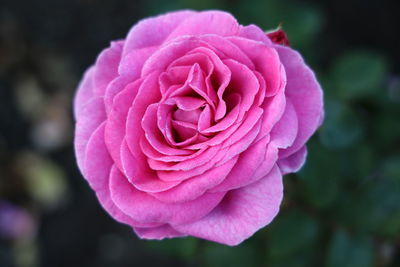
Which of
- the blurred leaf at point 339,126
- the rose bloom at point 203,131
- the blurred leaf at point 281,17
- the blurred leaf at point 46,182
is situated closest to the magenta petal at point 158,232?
the rose bloom at point 203,131

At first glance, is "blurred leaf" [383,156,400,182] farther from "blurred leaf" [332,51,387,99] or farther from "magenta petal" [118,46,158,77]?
"magenta petal" [118,46,158,77]

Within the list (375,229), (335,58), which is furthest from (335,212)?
(335,58)

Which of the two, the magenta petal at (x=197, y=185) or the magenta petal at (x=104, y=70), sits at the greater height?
the magenta petal at (x=104, y=70)

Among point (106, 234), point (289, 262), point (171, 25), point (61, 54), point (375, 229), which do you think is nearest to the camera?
point (171, 25)

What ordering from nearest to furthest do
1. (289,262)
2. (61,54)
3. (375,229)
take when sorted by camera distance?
(375,229)
(289,262)
(61,54)

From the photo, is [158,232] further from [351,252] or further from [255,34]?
[351,252]

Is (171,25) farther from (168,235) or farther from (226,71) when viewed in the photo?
(168,235)

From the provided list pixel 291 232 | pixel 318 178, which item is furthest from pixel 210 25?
pixel 291 232

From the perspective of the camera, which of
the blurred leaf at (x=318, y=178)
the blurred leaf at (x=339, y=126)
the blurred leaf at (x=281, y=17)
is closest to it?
the blurred leaf at (x=318, y=178)

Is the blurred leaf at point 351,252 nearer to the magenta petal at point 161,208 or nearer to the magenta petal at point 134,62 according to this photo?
the magenta petal at point 161,208
